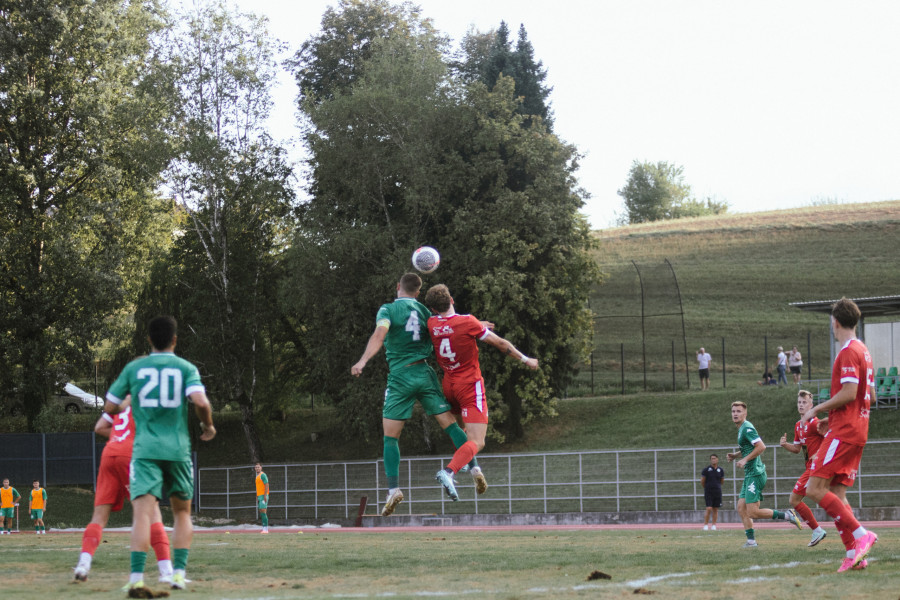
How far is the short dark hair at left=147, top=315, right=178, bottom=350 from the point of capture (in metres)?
7.69

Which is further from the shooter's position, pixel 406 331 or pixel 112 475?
pixel 406 331

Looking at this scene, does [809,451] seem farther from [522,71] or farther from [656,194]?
[656,194]

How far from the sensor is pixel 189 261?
44.1 m

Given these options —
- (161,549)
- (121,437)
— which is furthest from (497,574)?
(121,437)

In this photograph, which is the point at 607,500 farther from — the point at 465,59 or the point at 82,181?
the point at 465,59

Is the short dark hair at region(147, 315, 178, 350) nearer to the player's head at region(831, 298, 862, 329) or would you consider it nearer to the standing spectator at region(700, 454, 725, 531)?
the player's head at region(831, 298, 862, 329)

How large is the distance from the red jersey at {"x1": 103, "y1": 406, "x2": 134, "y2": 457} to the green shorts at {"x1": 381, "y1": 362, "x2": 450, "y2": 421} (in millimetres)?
2781

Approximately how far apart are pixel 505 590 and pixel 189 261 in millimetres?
38778

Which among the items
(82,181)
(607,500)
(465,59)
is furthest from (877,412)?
(82,181)

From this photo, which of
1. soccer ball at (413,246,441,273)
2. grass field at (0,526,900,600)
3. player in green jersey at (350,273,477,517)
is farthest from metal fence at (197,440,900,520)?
soccer ball at (413,246,441,273)

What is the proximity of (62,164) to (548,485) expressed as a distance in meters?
24.7

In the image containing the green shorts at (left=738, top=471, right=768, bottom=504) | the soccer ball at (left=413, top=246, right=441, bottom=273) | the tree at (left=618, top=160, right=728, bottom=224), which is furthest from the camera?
the tree at (left=618, top=160, right=728, bottom=224)

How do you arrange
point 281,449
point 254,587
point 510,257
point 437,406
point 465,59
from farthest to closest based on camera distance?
1. point 465,59
2. point 281,449
3. point 510,257
4. point 437,406
5. point 254,587

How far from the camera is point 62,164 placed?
4159cm
